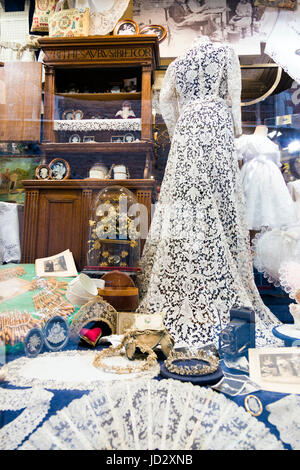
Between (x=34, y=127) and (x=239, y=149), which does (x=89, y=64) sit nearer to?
(x=34, y=127)

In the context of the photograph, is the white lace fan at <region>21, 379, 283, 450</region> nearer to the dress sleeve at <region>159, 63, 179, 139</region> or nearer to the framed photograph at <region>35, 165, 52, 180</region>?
the framed photograph at <region>35, 165, 52, 180</region>

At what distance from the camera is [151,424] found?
2.78ft

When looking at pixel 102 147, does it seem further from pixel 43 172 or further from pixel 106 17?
pixel 106 17

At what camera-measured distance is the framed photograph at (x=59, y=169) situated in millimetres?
2002

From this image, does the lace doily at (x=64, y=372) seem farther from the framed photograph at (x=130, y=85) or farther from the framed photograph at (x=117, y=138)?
the framed photograph at (x=130, y=85)

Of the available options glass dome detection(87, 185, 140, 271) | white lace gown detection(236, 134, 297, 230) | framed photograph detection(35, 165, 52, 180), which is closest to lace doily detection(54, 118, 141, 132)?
framed photograph detection(35, 165, 52, 180)

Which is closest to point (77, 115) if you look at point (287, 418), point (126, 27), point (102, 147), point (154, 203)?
point (102, 147)

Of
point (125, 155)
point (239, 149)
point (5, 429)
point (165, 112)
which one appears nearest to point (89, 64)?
point (165, 112)

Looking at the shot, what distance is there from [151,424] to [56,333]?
81 cm

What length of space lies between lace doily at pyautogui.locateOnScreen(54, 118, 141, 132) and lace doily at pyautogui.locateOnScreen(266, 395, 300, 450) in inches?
68.3

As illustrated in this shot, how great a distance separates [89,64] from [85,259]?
1.44 meters

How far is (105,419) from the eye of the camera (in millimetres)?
867

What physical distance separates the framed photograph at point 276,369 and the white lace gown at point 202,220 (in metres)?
0.38

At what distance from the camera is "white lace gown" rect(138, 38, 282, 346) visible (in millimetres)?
1857
